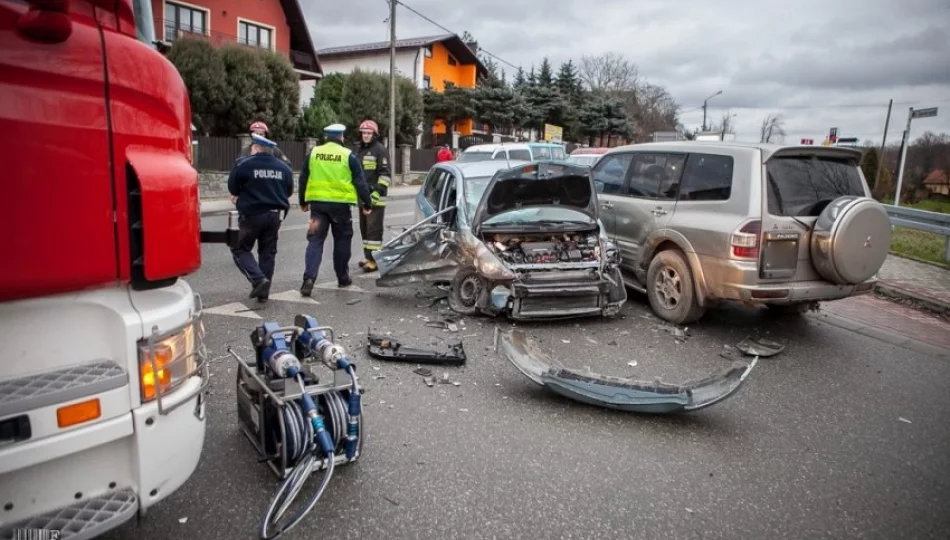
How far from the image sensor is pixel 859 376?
5074mm

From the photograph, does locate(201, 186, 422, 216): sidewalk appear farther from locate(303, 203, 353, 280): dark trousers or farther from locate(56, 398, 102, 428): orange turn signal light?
locate(56, 398, 102, 428): orange turn signal light

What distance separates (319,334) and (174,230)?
4.44 feet

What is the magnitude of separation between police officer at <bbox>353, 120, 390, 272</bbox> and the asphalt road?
267cm

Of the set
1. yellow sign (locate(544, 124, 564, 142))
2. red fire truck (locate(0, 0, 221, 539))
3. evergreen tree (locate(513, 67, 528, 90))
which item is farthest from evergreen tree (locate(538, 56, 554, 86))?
red fire truck (locate(0, 0, 221, 539))

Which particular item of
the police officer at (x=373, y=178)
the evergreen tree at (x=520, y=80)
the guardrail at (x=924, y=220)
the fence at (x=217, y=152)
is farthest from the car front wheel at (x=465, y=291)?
the evergreen tree at (x=520, y=80)

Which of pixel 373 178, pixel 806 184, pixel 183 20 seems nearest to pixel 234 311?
pixel 373 178

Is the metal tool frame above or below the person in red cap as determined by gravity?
below

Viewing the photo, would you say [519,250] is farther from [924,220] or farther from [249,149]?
[924,220]

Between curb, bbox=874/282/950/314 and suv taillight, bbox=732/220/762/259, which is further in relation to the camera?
curb, bbox=874/282/950/314

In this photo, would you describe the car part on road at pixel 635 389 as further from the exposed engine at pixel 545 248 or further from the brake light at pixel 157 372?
the brake light at pixel 157 372

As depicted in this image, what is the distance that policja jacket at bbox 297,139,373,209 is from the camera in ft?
22.3

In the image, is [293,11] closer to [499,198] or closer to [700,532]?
[499,198]

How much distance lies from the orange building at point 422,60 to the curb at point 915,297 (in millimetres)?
34910

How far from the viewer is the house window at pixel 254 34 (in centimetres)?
2925
